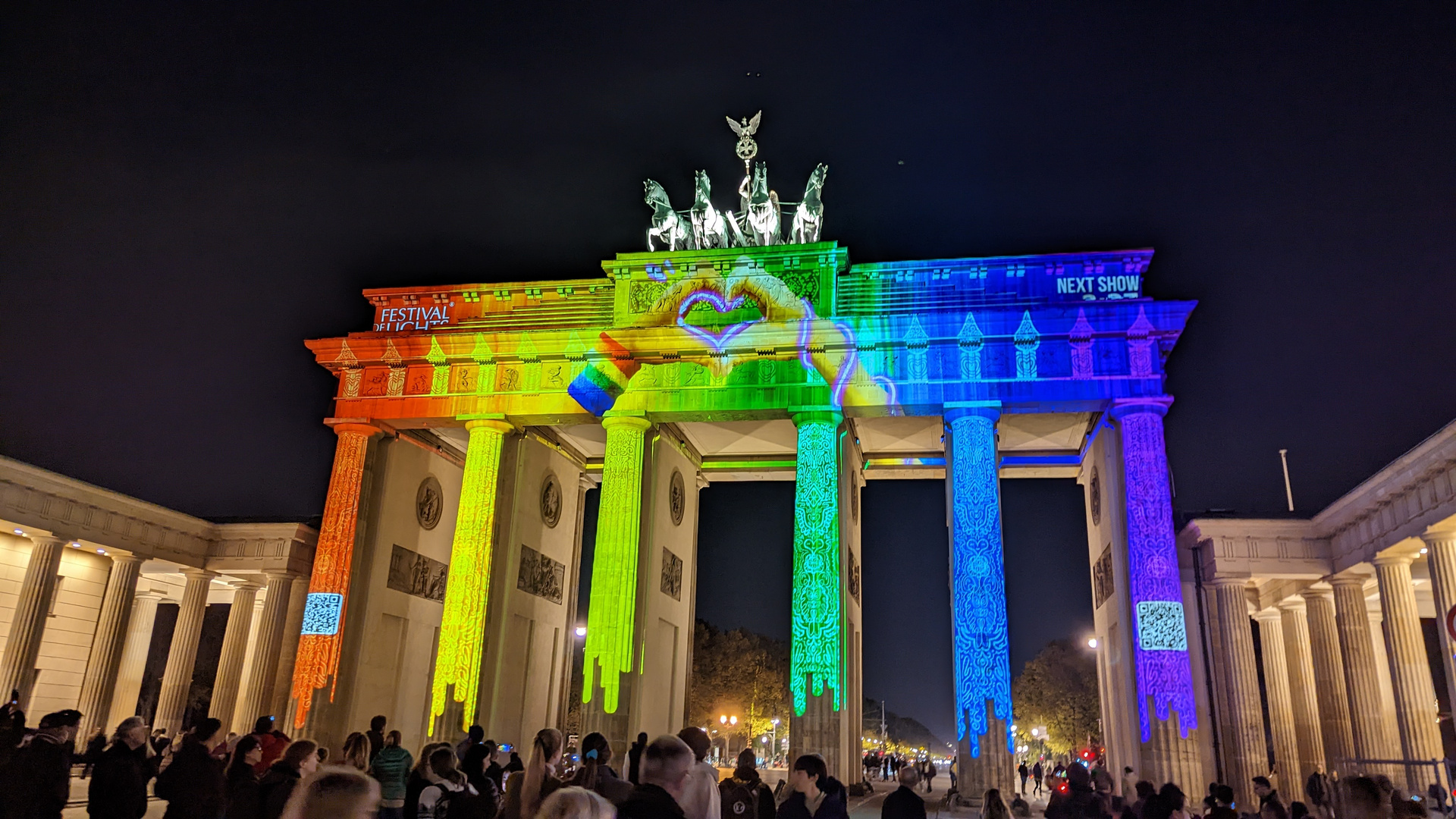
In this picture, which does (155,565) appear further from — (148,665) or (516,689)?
(148,665)

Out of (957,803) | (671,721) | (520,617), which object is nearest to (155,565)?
(520,617)

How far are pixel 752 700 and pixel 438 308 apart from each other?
37.8 metres

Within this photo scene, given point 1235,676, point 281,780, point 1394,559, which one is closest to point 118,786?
point 281,780

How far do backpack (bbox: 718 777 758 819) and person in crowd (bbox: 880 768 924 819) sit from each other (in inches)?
58.6

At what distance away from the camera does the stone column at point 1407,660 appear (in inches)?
773

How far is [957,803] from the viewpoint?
61.8 ft

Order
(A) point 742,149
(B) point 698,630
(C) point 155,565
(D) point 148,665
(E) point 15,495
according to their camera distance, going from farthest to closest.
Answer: (B) point 698,630 < (D) point 148,665 < (C) point 155,565 < (A) point 742,149 < (E) point 15,495

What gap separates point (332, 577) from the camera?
22.7 metres

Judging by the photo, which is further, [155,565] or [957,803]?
[155,565]

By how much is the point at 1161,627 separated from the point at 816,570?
755 centimetres

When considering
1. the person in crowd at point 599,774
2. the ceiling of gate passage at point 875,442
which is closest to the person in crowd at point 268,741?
the person in crowd at point 599,774

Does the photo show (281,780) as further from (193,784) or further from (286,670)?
(286,670)

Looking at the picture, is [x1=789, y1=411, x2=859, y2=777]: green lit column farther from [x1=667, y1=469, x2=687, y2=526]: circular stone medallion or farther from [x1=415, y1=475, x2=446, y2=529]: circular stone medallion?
[x1=415, y1=475, x2=446, y2=529]: circular stone medallion

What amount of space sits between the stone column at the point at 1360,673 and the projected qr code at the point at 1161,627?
5661mm
